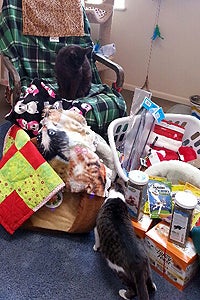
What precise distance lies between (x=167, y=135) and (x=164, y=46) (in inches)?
65.2

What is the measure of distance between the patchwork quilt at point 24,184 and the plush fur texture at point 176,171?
523 millimetres

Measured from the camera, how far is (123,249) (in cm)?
124

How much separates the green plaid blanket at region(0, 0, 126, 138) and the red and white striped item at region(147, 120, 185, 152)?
28cm

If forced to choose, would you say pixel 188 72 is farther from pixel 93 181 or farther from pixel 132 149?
pixel 93 181

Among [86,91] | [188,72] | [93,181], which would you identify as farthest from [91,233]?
[188,72]

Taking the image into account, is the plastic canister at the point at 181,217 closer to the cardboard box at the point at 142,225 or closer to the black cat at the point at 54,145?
the cardboard box at the point at 142,225

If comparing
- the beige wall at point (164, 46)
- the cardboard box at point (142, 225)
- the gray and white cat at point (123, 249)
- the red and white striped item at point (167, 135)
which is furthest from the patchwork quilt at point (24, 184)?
the beige wall at point (164, 46)

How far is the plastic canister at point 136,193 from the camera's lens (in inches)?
56.3

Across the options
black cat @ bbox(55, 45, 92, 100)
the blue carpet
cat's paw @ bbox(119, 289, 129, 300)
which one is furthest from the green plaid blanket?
cat's paw @ bbox(119, 289, 129, 300)

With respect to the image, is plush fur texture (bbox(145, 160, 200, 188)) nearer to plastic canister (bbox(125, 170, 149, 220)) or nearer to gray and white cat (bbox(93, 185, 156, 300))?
plastic canister (bbox(125, 170, 149, 220))

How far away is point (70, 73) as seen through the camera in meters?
1.99

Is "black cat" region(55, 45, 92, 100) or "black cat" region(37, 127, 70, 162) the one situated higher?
"black cat" region(55, 45, 92, 100)

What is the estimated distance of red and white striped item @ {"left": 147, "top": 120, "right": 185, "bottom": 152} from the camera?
76.5 inches

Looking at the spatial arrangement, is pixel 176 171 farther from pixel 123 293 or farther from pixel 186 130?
pixel 123 293
